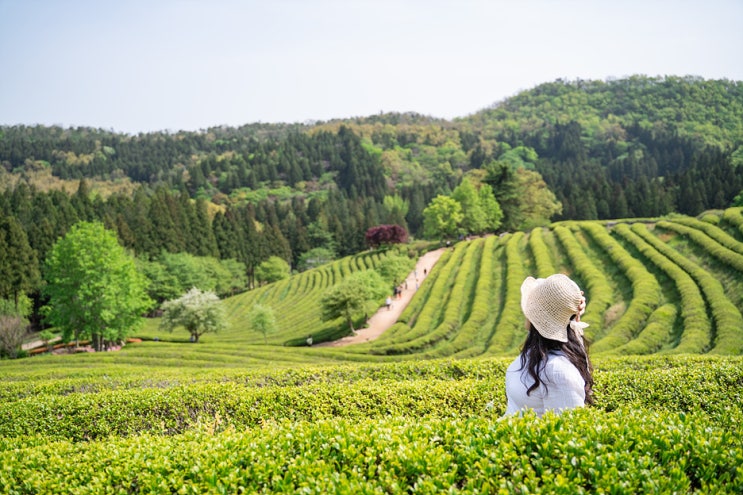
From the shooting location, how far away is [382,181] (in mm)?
171250

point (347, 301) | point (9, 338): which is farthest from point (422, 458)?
point (9, 338)

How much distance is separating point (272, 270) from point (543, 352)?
88.8m

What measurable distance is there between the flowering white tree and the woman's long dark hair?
157 ft

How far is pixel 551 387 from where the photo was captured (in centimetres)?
483

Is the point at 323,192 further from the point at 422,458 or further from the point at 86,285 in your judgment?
the point at 422,458

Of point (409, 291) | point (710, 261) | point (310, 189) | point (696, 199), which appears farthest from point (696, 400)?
point (310, 189)

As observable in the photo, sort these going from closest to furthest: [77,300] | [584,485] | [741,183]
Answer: [584,485]
[77,300]
[741,183]

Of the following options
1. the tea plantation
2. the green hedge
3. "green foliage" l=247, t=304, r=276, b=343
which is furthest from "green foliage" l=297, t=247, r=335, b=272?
the green hedge

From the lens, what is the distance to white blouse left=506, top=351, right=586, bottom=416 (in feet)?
15.4

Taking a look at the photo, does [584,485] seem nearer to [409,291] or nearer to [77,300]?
[77,300]

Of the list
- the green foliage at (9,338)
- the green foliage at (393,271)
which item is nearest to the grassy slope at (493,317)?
the green foliage at (393,271)

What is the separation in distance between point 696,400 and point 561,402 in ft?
18.6

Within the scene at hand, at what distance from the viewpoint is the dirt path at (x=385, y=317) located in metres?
45.1

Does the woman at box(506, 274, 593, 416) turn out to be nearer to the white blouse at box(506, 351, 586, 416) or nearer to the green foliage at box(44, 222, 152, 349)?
the white blouse at box(506, 351, 586, 416)
